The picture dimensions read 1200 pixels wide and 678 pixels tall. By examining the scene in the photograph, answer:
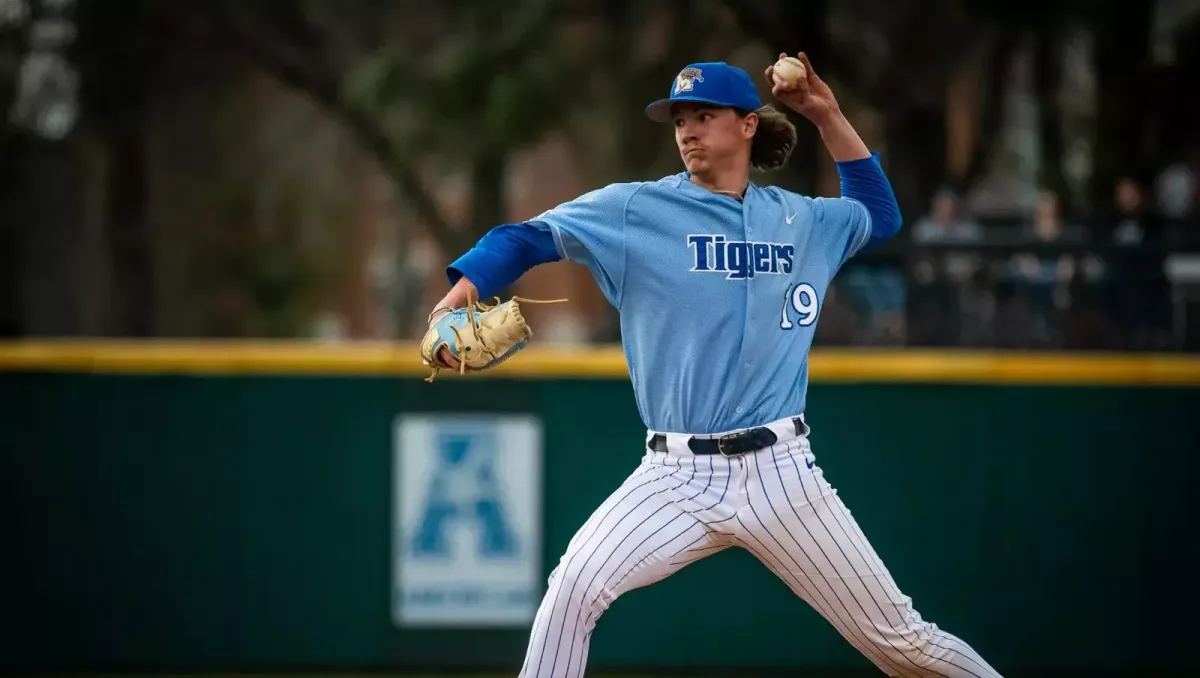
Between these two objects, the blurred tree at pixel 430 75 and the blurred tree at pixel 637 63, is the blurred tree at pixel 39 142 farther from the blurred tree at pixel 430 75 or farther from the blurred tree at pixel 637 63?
the blurred tree at pixel 637 63

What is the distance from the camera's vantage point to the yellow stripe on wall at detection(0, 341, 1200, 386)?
6059 millimetres

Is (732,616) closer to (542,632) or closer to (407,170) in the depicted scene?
(542,632)

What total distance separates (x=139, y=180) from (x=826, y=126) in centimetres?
1235

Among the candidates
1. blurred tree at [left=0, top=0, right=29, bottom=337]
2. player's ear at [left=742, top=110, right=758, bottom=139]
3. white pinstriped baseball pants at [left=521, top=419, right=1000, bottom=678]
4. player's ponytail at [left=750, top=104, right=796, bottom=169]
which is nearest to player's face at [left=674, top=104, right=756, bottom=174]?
player's ear at [left=742, top=110, right=758, bottom=139]

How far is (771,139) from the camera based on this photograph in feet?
13.1

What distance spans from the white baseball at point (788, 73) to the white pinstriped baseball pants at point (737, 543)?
88cm

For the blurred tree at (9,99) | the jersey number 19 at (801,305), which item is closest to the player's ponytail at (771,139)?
the jersey number 19 at (801,305)

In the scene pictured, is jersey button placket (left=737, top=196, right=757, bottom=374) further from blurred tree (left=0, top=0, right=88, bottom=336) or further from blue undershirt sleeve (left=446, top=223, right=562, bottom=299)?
blurred tree (left=0, top=0, right=88, bottom=336)

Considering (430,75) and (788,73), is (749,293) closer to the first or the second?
(788,73)

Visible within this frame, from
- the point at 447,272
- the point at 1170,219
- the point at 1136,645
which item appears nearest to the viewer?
the point at 447,272

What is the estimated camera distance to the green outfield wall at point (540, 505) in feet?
19.8

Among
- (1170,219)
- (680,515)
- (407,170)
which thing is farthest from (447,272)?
(407,170)

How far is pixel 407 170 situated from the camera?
14.1 metres

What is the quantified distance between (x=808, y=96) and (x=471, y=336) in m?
1.15
